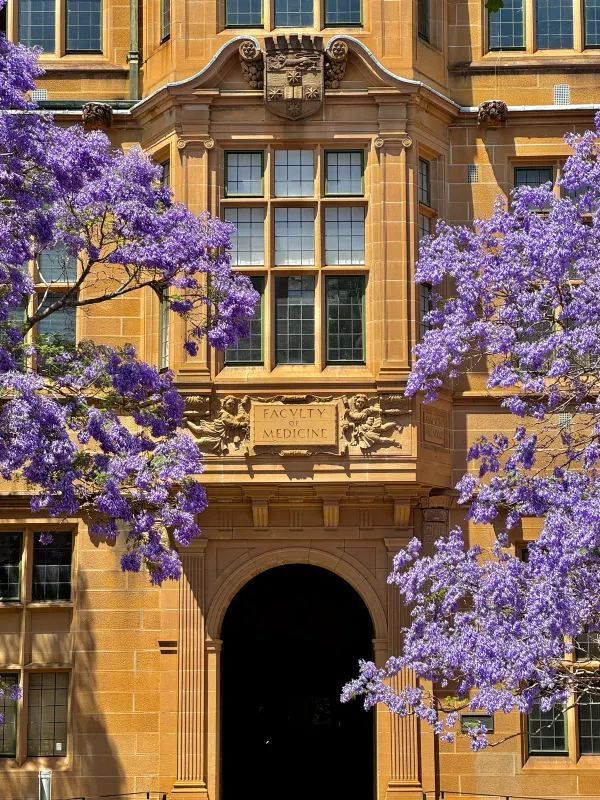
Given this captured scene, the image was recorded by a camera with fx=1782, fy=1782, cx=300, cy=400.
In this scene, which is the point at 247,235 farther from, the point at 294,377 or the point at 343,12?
the point at 343,12

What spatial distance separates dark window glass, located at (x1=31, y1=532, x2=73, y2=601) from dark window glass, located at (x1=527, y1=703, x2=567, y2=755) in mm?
7289

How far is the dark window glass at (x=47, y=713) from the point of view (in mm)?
26797

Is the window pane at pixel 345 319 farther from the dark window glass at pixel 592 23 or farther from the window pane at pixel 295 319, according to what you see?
the dark window glass at pixel 592 23

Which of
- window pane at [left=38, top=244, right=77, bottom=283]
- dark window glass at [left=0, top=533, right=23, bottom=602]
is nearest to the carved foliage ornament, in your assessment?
window pane at [left=38, top=244, right=77, bottom=283]

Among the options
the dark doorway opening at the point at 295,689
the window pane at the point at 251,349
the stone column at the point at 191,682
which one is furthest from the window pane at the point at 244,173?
the dark doorway opening at the point at 295,689

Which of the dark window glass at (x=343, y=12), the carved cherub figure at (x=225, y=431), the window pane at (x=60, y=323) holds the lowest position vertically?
the carved cherub figure at (x=225, y=431)

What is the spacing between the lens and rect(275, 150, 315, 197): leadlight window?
27016 mm

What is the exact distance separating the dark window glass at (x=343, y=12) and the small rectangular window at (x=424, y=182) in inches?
93.5

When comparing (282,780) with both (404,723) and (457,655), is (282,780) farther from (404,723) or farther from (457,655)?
(457,655)

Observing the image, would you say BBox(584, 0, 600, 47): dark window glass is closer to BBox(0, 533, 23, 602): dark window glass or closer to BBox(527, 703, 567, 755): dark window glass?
BBox(527, 703, 567, 755): dark window glass

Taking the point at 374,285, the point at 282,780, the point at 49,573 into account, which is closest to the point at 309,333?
the point at 374,285

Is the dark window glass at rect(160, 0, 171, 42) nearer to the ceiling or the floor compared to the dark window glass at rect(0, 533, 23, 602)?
nearer to the ceiling

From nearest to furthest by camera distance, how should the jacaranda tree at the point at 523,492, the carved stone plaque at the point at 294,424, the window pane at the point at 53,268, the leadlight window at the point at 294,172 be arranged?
the jacaranda tree at the point at 523,492 → the carved stone plaque at the point at 294,424 → the leadlight window at the point at 294,172 → the window pane at the point at 53,268

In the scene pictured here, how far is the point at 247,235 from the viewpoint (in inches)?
1064
